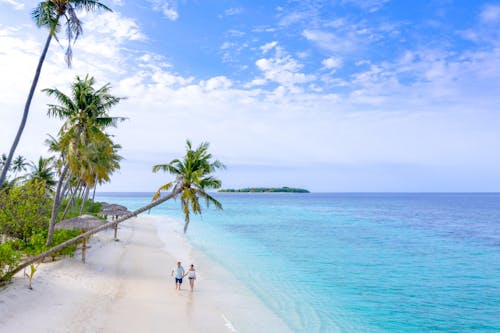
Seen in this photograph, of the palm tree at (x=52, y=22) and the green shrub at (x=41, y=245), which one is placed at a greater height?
the palm tree at (x=52, y=22)

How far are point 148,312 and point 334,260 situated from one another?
16599 millimetres

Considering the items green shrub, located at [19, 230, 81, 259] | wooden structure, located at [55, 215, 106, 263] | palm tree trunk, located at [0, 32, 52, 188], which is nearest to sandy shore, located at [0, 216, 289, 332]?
green shrub, located at [19, 230, 81, 259]

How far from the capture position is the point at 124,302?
12750mm

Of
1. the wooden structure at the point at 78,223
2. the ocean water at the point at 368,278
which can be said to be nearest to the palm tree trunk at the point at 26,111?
the wooden structure at the point at 78,223

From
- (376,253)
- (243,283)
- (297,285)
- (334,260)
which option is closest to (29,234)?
(243,283)

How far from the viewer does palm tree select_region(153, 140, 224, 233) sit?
52.0 ft

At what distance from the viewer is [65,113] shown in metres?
16.9

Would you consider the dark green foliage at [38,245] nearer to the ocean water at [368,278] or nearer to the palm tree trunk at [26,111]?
the palm tree trunk at [26,111]

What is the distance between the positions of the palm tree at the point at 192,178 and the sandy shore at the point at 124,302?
11.8ft

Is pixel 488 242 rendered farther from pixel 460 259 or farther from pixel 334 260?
pixel 334 260

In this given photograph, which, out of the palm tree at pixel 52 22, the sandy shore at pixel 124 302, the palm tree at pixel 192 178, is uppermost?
the palm tree at pixel 52 22

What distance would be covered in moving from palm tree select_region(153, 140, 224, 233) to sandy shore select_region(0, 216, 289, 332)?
359 cm

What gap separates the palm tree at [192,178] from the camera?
1585 centimetres

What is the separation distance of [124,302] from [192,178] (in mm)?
6306
